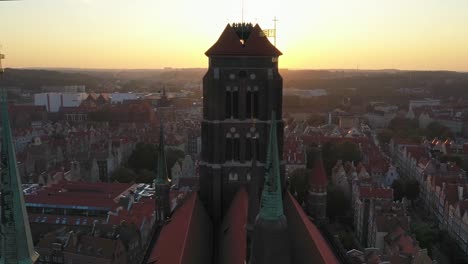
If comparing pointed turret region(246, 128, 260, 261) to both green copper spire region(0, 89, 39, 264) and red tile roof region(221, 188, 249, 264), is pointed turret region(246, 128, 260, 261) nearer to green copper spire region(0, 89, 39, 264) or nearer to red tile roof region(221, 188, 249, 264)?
red tile roof region(221, 188, 249, 264)

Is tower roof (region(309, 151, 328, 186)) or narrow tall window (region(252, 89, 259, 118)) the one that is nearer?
narrow tall window (region(252, 89, 259, 118))

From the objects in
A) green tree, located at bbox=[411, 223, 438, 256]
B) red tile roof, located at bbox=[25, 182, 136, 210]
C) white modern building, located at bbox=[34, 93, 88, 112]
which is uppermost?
white modern building, located at bbox=[34, 93, 88, 112]

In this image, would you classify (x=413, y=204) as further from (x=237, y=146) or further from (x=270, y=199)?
(x=270, y=199)

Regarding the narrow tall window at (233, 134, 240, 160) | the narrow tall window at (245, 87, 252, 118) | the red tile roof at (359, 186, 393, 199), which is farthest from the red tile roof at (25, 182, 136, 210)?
the narrow tall window at (245, 87, 252, 118)

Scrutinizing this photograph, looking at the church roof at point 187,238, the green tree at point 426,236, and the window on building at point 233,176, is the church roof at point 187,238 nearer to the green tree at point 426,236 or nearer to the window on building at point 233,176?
the window on building at point 233,176

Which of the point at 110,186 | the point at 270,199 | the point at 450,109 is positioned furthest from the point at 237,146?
the point at 450,109

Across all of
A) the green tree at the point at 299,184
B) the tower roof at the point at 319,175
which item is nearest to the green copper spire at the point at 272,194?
the tower roof at the point at 319,175
